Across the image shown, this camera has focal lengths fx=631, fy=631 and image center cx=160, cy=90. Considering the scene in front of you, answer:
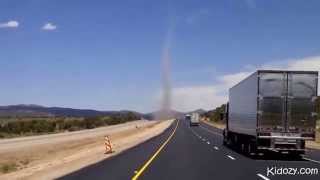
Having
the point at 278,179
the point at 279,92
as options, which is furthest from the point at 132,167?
the point at 279,92

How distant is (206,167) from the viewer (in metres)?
23.9

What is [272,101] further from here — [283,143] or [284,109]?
[283,143]

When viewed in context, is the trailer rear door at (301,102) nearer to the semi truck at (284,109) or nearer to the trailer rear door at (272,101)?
the semi truck at (284,109)

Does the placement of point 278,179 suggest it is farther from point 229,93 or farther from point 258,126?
point 229,93

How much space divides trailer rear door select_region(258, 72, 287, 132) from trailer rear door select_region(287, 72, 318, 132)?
0.92ft

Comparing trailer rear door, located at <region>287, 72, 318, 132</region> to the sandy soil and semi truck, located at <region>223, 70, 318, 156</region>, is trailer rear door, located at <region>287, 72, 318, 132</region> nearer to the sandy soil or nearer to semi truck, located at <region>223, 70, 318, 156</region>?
semi truck, located at <region>223, 70, 318, 156</region>

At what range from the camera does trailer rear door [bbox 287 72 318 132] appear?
95.8 ft

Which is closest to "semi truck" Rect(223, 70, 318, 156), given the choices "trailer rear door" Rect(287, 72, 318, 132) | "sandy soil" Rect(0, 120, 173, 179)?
"trailer rear door" Rect(287, 72, 318, 132)

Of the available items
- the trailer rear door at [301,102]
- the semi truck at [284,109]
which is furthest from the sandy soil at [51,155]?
the trailer rear door at [301,102]

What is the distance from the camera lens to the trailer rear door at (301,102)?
2919 centimetres

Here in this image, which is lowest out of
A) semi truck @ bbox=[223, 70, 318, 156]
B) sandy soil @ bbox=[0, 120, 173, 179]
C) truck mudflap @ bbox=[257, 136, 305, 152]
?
sandy soil @ bbox=[0, 120, 173, 179]

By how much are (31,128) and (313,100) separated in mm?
94606

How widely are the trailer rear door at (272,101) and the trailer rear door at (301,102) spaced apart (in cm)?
28

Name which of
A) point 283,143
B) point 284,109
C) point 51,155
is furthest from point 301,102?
point 51,155
